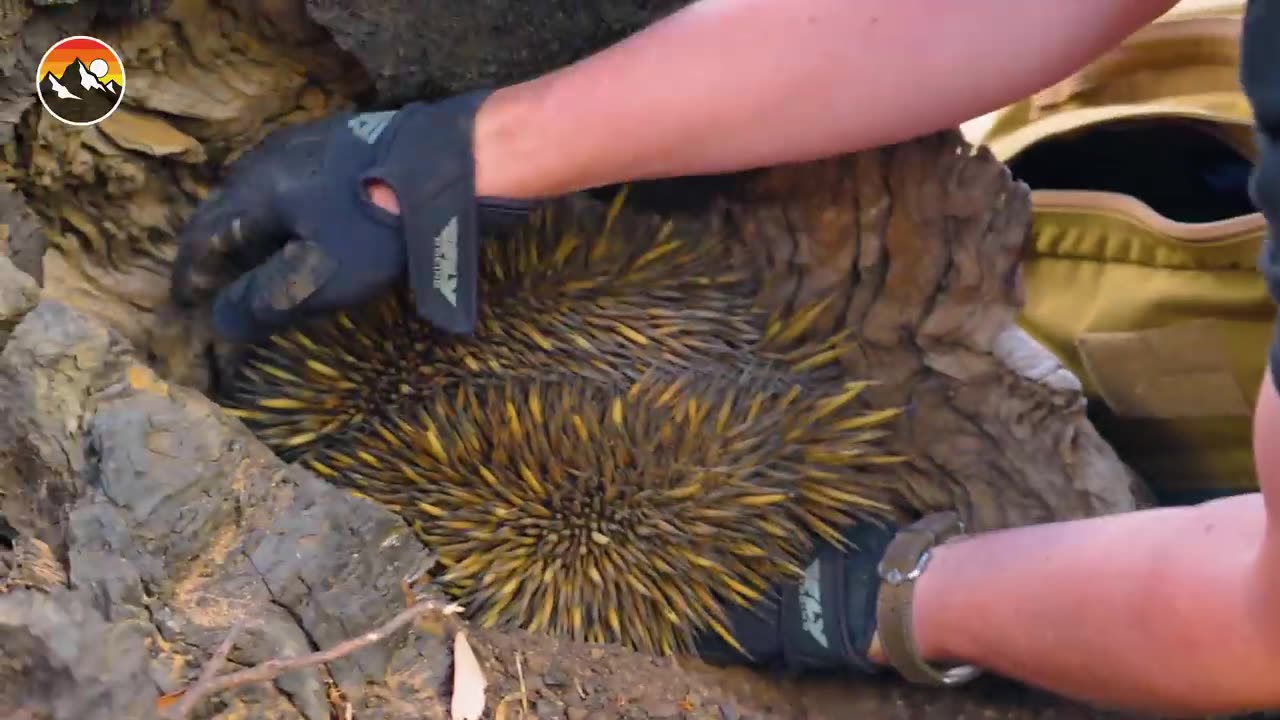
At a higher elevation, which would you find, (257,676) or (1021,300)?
(257,676)

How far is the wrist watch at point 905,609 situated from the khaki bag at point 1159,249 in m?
0.40

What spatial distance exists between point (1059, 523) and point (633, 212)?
63 cm

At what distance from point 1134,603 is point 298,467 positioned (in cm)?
85

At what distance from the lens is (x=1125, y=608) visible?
116 centimetres

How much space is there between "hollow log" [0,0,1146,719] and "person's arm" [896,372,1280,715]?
172mm

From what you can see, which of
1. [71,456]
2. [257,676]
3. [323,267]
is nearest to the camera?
[257,676]

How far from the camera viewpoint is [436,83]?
4.65 ft

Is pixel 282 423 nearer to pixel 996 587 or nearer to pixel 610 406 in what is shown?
pixel 610 406

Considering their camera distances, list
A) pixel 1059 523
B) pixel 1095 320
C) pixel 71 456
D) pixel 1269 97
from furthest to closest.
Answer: pixel 1095 320 → pixel 1059 523 → pixel 71 456 → pixel 1269 97

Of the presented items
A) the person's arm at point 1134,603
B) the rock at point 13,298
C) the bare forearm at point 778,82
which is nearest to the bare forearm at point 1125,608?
the person's arm at point 1134,603

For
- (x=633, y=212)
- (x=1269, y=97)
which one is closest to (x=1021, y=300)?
(x=633, y=212)

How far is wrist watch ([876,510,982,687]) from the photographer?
1.38 m

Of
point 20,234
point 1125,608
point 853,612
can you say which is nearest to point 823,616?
point 853,612

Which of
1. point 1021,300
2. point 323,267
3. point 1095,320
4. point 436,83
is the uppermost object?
point 436,83
